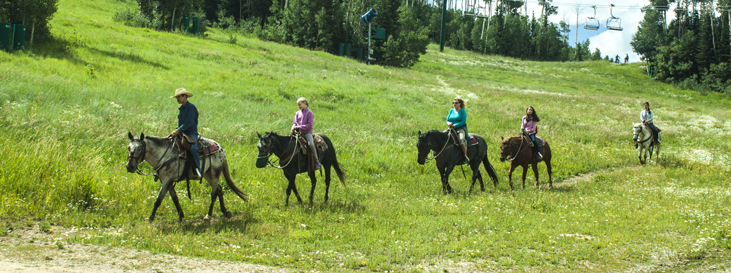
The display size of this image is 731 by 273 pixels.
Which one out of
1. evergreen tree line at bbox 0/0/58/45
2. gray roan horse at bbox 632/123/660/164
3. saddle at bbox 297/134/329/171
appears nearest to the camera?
saddle at bbox 297/134/329/171

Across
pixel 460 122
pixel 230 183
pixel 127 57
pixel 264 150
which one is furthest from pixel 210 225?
pixel 127 57

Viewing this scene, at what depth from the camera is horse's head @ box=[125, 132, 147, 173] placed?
8336 mm

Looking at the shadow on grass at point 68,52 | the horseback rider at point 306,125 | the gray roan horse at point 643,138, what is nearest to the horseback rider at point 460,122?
the horseback rider at point 306,125

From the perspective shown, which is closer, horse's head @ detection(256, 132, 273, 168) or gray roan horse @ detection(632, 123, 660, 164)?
horse's head @ detection(256, 132, 273, 168)

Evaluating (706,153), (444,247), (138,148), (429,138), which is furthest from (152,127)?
(706,153)

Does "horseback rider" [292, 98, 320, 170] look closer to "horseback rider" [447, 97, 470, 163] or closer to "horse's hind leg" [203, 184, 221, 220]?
"horse's hind leg" [203, 184, 221, 220]

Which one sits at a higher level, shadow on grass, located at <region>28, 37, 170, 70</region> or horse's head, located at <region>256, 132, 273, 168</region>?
shadow on grass, located at <region>28, 37, 170, 70</region>

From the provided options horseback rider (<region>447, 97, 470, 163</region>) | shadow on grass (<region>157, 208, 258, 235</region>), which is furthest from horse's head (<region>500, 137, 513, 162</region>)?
shadow on grass (<region>157, 208, 258, 235</region>)

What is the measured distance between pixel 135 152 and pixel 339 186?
21.9ft

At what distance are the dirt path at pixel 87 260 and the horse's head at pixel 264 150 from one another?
3006 millimetres

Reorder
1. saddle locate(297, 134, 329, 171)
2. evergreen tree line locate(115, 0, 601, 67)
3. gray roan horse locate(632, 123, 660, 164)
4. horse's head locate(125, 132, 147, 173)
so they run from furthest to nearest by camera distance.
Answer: evergreen tree line locate(115, 0, 601, 67) → gray roan horse locate(632, 123, 660, 164) → saddle locate(297, 134, 329, 171) → horse's head locate(125, 132, 147, 173)

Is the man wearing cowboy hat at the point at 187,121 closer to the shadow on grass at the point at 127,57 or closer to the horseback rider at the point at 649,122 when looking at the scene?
the shadow on grass at the point at 127,57

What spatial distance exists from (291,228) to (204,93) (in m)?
15.0

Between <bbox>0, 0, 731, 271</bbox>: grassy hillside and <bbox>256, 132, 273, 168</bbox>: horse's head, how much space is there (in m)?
1.30
